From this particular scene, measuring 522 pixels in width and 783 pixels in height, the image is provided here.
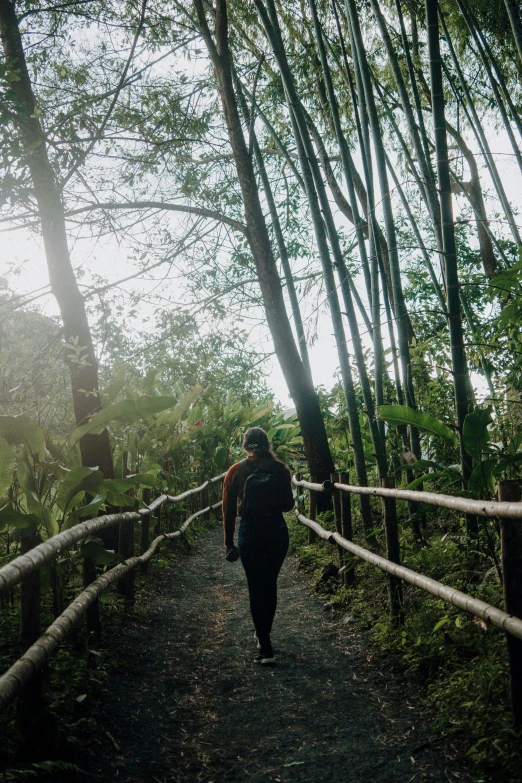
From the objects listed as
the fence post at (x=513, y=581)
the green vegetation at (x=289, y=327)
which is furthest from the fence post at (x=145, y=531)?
the fence post at (x=513, y=581)

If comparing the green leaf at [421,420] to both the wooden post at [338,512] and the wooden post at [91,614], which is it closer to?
the wooden post at [338,512]

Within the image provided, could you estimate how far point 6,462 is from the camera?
12.0 ft

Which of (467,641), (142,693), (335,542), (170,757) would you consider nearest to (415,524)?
(335,542)

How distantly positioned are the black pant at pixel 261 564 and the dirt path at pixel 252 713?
12.1 inches

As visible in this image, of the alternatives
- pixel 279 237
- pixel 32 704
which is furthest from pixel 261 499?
pixel 279 237

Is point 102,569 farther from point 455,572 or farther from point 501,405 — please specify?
point 501,405

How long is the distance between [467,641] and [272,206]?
698 centimetres

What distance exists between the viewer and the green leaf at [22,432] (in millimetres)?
3508

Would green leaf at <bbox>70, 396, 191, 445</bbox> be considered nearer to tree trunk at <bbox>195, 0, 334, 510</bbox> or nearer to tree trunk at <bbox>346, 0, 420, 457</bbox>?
tree trunk at <bbox>346, 0, 420, 457</bbox>

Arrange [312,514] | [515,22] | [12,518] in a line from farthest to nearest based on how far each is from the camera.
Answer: [312,514] < [515,22] < [12,518]

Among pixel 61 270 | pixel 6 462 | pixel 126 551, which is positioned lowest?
pixel 126 551

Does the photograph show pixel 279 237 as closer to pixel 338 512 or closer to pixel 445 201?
pixel 338 512

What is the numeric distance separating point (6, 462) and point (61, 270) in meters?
1.91

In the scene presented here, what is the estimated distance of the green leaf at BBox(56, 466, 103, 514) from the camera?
142 inches
